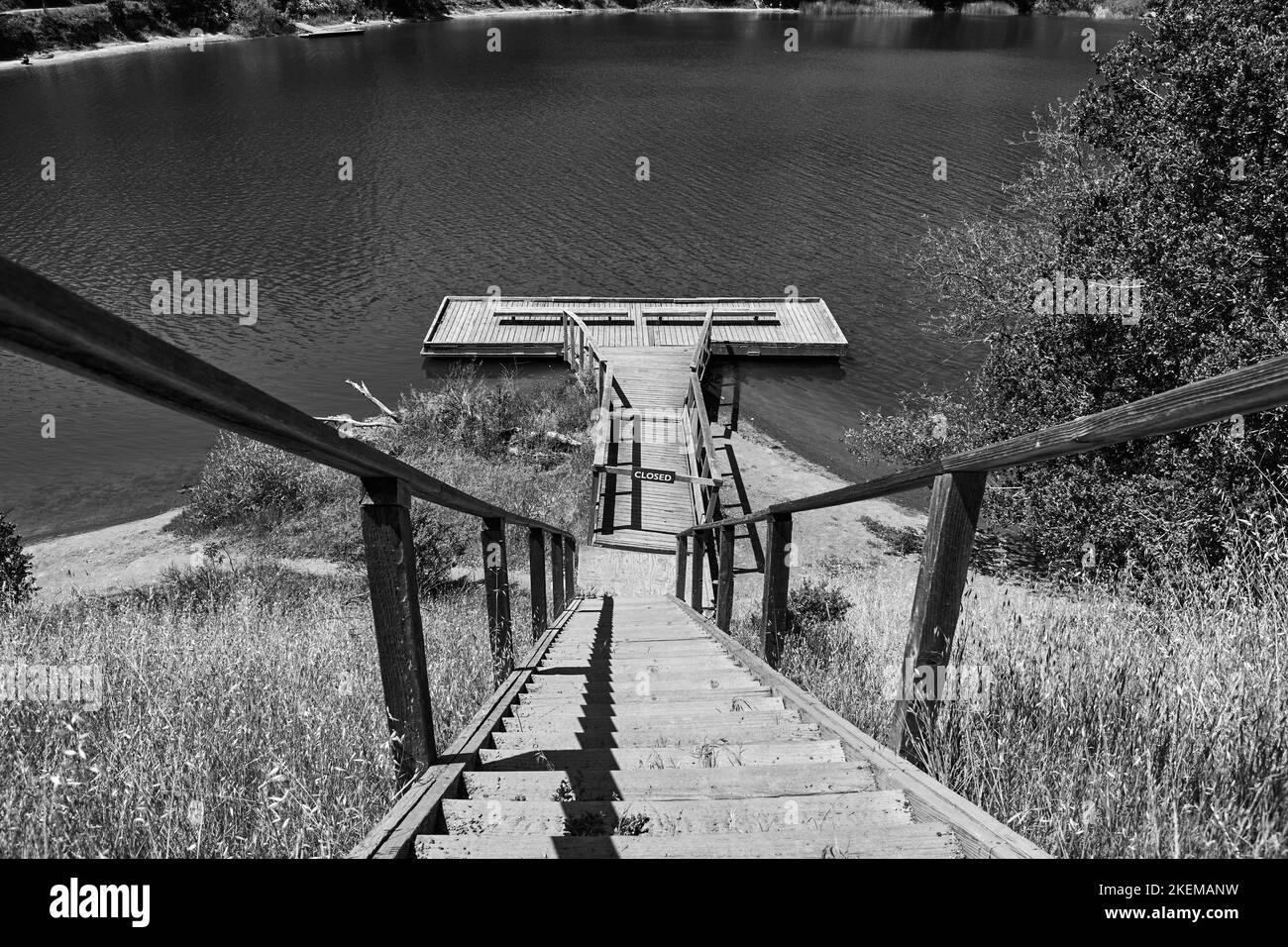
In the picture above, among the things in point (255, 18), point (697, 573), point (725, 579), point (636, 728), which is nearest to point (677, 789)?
point (636, 728)

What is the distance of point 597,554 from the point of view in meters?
16.4

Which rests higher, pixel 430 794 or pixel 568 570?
pixel 430 794

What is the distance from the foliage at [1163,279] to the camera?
30.0 feet

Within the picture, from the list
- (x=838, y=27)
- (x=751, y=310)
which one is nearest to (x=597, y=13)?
(x=838, y=27)

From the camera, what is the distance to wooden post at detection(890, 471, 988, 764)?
2650 mm

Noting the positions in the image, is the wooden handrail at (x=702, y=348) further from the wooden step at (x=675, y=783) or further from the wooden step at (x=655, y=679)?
the wooden step at (x=675, y=783)

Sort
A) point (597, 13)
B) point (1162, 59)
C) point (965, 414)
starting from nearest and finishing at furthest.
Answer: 1. point (1162, 59)
2. point (965, 414)
3. point (597, 13)

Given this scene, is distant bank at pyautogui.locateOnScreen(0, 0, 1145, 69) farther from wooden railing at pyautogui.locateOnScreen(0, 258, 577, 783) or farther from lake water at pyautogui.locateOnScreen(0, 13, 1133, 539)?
wooden railing at pyautogui.locateOnScreen(0, 258, 577, 783)

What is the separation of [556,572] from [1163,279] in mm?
7958

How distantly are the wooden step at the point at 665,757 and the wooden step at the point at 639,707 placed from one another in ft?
2.07

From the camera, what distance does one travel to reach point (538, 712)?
3664 millimetres

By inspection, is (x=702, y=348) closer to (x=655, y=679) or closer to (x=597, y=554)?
(x=597, y=554)
